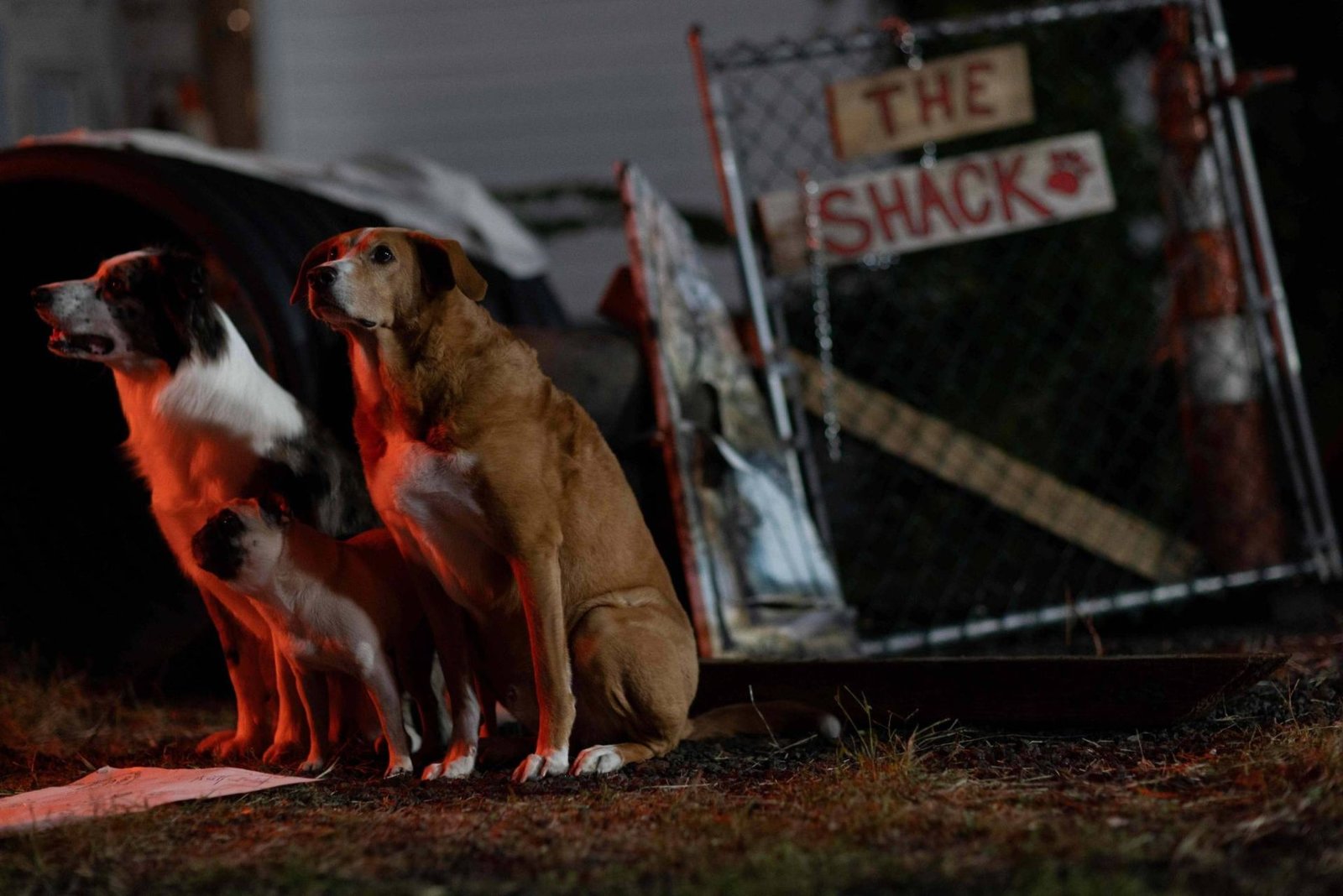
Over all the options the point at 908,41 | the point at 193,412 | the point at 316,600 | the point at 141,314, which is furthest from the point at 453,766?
the point at 908,41

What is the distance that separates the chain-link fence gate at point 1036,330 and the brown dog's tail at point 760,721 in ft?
4.10

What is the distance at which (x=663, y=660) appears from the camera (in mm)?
2605

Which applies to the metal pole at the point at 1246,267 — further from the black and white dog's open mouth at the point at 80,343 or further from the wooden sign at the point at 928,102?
the black and white dog's open mouth at the point at 80,343

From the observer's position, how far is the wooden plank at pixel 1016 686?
2.58 m

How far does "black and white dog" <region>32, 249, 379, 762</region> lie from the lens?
2.75m

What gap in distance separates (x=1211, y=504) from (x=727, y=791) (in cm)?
311

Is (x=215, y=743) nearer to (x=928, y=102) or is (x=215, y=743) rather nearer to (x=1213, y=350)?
(x=928, y=102)

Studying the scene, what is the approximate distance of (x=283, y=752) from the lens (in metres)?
2.77

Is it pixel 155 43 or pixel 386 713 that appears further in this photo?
pixel 155 43

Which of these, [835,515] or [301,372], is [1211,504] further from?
[301,372]

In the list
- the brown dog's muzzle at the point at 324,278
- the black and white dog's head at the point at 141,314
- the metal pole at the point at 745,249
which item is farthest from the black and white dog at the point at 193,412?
the metal pole at the point at 745,249

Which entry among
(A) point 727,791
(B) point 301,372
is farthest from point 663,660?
(B) point 301,372

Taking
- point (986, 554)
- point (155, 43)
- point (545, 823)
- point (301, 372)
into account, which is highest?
point (155, 43)

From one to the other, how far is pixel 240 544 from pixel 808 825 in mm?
1272
